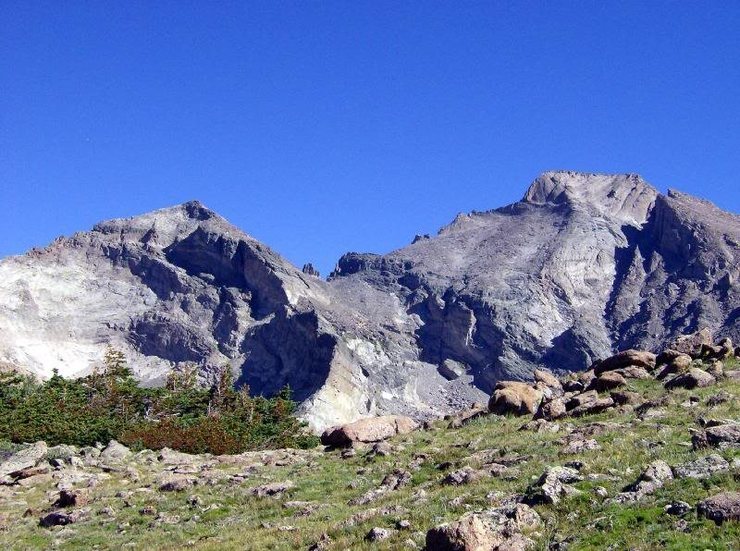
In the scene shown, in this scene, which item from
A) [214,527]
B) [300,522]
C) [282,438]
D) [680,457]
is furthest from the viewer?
[282,438]

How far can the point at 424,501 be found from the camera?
78.5ft

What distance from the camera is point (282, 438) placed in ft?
235

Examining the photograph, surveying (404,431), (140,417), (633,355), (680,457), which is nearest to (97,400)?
(140,417)

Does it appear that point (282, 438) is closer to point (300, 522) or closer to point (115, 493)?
point (115, 493)

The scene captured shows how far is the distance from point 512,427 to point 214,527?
53.8ft

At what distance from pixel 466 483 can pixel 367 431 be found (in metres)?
20.7

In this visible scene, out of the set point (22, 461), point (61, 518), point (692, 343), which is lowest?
point (61, 518)

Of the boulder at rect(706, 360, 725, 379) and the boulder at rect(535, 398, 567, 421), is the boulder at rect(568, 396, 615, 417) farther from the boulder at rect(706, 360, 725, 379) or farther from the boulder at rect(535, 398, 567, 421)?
the boulder at rect(706, 360, 725, 379)

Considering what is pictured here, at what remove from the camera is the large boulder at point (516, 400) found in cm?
4300

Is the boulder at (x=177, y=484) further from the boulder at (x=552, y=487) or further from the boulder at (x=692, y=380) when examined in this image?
the boulder at (x=692, y=380)

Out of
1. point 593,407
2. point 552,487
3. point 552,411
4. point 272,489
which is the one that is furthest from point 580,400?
point 552,487

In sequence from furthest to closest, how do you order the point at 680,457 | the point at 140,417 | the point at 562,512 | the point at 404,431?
the point at 140,417
the point at 404,431
the point at 680,457
the point at 562,512

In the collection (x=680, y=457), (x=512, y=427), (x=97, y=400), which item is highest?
(x=97, y=400)

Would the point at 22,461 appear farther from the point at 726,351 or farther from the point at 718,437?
the point at 726,351
